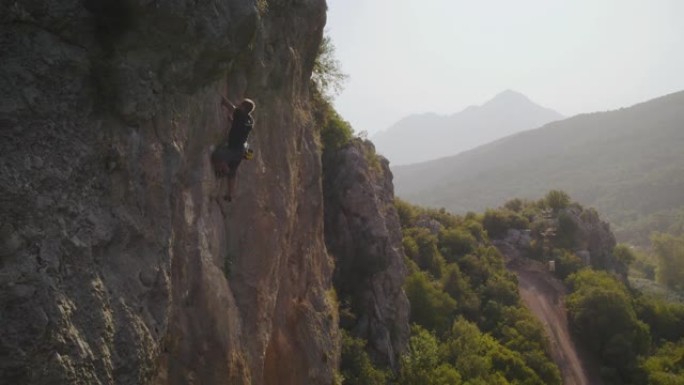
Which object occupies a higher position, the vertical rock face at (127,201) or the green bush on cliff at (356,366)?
the vertical rock face at (127,201)

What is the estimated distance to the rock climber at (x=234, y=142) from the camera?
41.7 feet

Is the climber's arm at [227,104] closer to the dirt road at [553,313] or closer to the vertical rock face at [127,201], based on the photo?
the vertical rock face at [127,201]

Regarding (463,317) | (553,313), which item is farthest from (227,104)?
(553,313)

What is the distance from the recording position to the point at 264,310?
612 inches

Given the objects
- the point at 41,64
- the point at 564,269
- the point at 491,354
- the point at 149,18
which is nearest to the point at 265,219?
the point at 149,18

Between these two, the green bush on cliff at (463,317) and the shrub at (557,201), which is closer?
the green bush on cliff at (463,317)

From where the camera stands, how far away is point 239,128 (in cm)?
1271

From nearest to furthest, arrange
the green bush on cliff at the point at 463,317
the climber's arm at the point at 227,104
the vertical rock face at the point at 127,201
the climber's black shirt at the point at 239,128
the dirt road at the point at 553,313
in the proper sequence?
the vertical rock face at the point at 127,201
the climber's black shirt at the point at 239,128
the climber's arm at the point at 227,104
the green bush on cliff at the point at 463,317
the dirt road at the point at 553,313

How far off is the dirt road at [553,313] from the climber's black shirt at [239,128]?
42.1 metres

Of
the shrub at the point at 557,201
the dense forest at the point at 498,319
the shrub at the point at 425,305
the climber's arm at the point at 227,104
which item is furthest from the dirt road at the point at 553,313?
the climber's arm at the point at 227,104

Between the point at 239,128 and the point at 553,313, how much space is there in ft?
166

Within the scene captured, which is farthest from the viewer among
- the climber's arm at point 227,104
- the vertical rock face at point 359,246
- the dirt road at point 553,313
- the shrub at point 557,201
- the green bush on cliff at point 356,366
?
the shrub at point 557,201

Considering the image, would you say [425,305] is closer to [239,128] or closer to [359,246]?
[359,246]

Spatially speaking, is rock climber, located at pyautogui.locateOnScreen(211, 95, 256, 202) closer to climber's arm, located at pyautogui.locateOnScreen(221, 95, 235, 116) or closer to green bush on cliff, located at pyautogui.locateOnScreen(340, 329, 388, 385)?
climber's arm, located at pyautogui.locateOnScreen(221, 95, 235, 116)
